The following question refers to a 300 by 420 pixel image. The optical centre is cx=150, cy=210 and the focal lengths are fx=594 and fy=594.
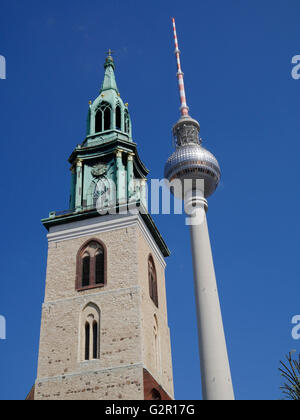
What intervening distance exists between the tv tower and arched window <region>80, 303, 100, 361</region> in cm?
651

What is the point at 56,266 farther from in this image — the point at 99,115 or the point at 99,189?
the point at 99,115

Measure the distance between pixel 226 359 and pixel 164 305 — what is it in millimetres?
7963

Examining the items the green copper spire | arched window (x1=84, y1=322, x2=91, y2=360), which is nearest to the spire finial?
the green copper spire

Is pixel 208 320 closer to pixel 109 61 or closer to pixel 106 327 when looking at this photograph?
pixel 106 327

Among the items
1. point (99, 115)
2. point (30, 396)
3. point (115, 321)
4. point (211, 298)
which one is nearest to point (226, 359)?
point (211, 298)

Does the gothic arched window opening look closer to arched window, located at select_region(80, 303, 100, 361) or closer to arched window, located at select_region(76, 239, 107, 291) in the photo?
arched window, located at select_region(76, 239, 107, 291)

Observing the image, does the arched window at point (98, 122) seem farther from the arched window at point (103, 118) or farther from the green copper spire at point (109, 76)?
the green copper spire at point (109, 76)

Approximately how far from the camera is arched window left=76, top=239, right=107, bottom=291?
3903 centimetres

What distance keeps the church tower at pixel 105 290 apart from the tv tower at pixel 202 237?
117 inches

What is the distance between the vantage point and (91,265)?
131 feet

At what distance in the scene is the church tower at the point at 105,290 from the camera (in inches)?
1363

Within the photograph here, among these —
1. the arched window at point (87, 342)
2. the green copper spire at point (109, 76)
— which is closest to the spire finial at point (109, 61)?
the green copper spire at point (109, 76)

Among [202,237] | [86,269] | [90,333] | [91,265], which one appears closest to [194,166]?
[202,237]

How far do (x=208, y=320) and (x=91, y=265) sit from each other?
336 inches
